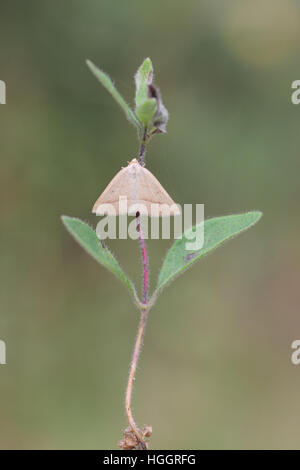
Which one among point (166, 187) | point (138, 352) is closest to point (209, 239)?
point (138, 352)

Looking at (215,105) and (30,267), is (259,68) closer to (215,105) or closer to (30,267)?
(215,105)

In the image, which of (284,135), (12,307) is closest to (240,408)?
(12,307)

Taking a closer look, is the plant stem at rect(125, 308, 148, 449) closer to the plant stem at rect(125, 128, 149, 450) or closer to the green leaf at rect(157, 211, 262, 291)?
the plant stem at rect(125, 128, 149, 450)

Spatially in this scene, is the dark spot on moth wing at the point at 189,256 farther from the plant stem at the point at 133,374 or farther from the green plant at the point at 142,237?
the plant stem at the point at 133,374

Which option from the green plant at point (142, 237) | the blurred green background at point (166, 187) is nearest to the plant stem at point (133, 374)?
the green plant at point (142, 237)

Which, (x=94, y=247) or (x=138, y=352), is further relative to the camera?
(x=94, y=247)

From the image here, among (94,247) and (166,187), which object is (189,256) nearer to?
(94,247)

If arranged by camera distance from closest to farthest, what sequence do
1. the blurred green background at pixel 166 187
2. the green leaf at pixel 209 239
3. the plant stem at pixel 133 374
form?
the plant stem at pixel 133 374 → the green leaf at pixel 209 239 → the blurred green background at pixel 166 187
